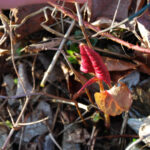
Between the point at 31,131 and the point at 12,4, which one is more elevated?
the point at 12,4

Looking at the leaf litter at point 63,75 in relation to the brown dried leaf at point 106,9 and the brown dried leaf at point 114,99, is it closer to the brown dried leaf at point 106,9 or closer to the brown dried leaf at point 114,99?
the brown dried leaf at point 106,9

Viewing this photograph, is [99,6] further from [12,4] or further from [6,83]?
[12,4]

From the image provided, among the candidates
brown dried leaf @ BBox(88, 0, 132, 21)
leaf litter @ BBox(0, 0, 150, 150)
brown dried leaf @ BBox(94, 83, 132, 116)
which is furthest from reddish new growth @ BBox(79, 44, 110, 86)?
brown dried leaf @ BBox(88, 0, 132, 21)

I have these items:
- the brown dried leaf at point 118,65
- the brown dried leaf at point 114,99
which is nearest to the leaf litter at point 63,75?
the brown dried leaf at point 118,65

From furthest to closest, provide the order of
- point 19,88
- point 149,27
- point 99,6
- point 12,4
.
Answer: point 19,88, point 99,6, point 149,27, point 12,4

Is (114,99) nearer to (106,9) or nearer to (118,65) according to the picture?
(118,65)

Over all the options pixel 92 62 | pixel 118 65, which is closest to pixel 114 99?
pixel 92 62

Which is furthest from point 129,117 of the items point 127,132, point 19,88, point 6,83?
point 6,83
